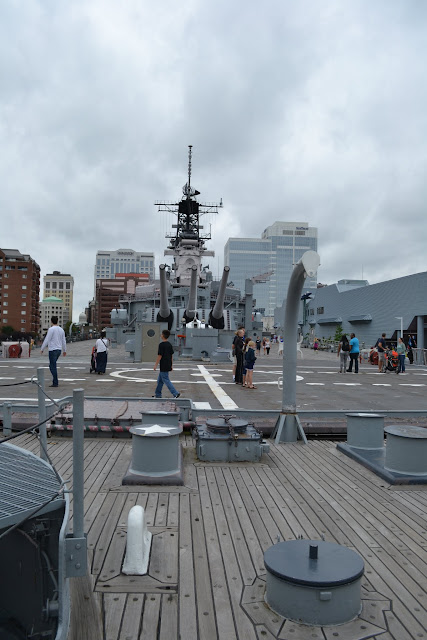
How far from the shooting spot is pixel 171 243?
46.2 metres

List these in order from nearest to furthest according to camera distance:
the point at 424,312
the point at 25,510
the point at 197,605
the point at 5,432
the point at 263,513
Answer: the point at 25,510
the point at 197,605
the point at 263,513
the point at 5,432
the point at 424,312

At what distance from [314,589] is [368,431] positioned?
158 inches

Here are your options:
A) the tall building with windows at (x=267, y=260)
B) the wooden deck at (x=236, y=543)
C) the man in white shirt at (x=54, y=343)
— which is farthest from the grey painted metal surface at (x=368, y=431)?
the tall building with windows at (x=267, y=260)

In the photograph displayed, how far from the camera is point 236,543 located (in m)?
3.45

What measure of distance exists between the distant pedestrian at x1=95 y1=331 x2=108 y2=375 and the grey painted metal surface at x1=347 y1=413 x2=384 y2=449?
31.5 feet

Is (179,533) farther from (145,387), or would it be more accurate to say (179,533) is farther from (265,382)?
(265,382)

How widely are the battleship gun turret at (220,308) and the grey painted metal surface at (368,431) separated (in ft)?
65.9

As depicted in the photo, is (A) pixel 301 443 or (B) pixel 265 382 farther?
(B) pixel 265 382

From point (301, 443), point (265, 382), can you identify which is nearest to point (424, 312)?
point (265, 382)

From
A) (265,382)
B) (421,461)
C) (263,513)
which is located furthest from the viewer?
(265,382)

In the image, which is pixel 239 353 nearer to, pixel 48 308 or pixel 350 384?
pixel 350 384

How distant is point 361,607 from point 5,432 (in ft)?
18.0

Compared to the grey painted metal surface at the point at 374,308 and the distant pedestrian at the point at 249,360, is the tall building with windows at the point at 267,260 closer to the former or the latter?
the grey painted metal surface at the point at 374,308

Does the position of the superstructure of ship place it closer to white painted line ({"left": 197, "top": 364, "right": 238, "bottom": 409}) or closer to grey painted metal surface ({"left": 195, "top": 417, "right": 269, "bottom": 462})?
white painted line ({"left": 197, "top": 364, "right": 238, "bottom": 409})
